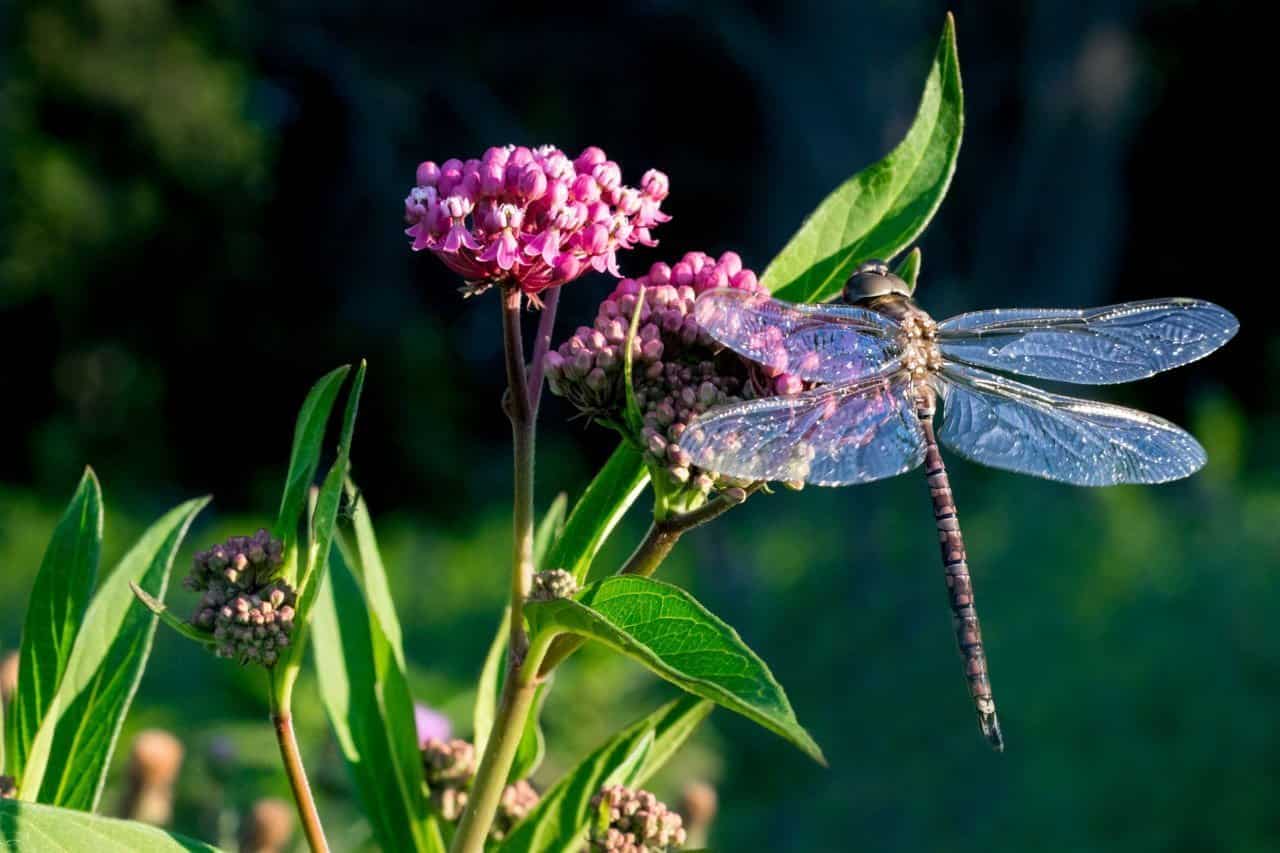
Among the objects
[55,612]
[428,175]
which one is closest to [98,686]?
[55,612]

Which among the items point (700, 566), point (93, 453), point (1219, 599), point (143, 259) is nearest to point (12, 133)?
point (143, 259)

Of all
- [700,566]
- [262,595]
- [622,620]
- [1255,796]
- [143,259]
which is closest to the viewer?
[622,620]

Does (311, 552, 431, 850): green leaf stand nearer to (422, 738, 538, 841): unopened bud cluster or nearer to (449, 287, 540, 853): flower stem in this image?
(422, 738, 538, 841): unopened bud cluster

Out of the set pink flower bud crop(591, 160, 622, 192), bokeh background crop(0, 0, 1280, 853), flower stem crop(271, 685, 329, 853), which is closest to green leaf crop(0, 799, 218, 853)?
A: flower stem crop(271, 685, 329, 853)

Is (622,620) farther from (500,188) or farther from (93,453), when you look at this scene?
(93,453)

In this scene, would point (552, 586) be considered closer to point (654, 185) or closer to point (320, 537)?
point (320, 537)

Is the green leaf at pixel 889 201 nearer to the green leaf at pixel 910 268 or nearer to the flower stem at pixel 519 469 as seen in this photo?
the green leaf at pixel 910 268

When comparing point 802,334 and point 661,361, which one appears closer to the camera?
point 661,361

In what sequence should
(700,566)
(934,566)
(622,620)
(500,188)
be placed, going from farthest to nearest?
1. (700,566)
2. (934,566)
3. (500,188)
4. (622,620)
